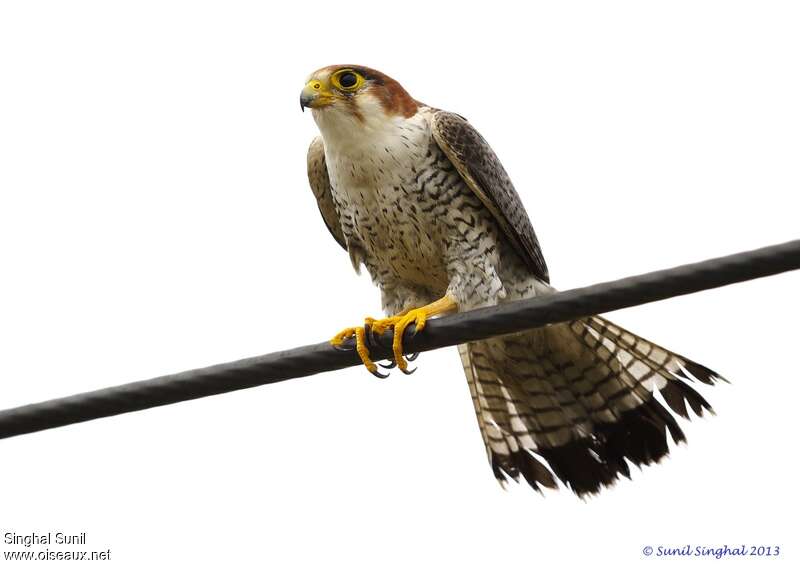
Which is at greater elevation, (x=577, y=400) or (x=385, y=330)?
(x=385, y=330)

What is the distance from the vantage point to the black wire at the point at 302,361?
3.40 m

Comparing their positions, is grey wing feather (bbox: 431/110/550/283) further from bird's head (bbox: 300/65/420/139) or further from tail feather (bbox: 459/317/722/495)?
tail feather (bbox: 459/317/722/495)

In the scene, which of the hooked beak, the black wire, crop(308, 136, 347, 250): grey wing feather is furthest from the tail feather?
the black wire

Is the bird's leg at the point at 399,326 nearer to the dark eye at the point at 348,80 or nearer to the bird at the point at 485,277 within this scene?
the bird at the point at 485,277

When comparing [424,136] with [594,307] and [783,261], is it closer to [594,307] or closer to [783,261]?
[594,307]

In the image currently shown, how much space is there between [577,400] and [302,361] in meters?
2.57

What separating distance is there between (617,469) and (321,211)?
2.07 metres

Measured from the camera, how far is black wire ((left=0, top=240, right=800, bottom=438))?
3396 mm

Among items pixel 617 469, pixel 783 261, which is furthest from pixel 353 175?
pixel 783 261

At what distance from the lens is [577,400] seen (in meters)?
6.11

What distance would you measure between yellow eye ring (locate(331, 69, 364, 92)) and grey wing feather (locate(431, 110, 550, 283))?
415 millimetres

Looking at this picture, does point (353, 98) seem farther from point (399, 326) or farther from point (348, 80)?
point (399, 326)

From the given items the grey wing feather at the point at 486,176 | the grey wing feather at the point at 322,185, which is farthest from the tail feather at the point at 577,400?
the grey wing feather at the point at 322,185

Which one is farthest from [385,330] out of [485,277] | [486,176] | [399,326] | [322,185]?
[322,185]
